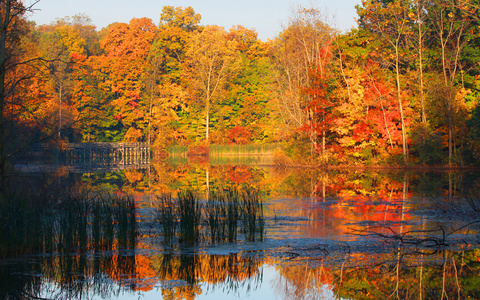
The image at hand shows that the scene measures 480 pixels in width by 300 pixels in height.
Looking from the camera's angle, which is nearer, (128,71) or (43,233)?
(43,233)

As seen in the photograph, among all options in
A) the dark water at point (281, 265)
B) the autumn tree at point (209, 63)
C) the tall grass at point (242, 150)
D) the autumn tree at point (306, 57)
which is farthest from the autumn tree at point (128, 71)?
the dark water at point (281, 265)

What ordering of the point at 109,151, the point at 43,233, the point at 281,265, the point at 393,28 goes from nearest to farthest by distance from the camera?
the point at 281,265 → the point at 43,233 → the point at 393,28 → the point at 109,151

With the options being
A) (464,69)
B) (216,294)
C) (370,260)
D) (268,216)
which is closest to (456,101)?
(464,69)

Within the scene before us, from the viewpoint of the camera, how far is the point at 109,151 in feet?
180

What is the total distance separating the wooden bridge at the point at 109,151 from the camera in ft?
158

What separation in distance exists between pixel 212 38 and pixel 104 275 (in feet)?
171

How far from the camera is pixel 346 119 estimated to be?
104 ft

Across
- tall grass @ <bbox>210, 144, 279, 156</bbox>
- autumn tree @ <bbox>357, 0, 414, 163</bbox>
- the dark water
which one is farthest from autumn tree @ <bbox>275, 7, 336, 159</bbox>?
the dark water

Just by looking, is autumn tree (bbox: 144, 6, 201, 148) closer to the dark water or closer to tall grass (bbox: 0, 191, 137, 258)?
the dark water

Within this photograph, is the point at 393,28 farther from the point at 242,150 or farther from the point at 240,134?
the point at 240,134

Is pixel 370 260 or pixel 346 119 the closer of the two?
pixel 370 260

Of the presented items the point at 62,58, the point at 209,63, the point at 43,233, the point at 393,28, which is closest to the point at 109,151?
the point at 62,58

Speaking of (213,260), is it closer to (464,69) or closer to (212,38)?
(464,69)

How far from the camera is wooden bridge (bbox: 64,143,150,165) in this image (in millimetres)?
48041
